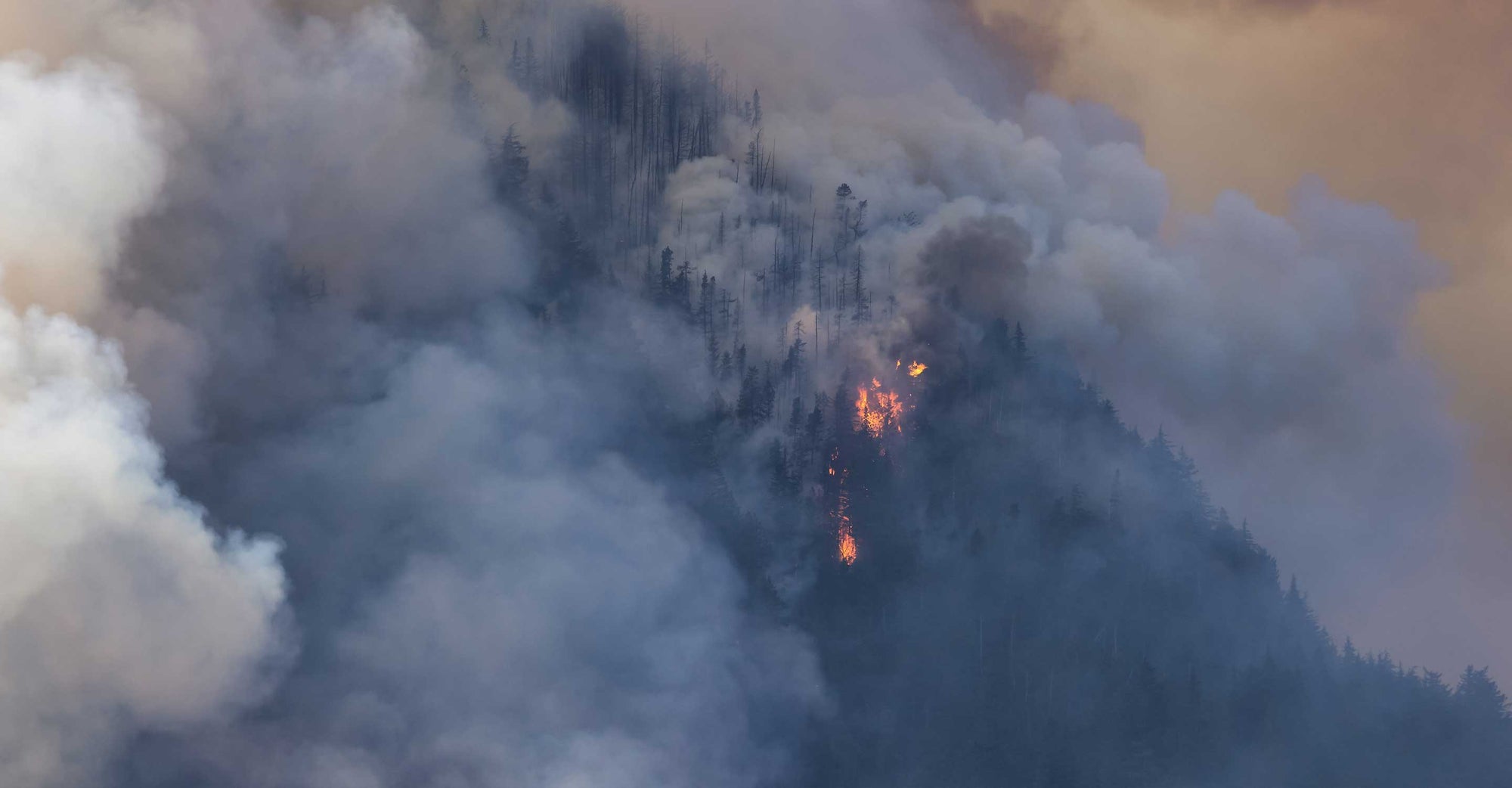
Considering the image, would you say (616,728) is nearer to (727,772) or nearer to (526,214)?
(727,772)

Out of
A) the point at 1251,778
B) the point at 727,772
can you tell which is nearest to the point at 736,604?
the point at 727,772

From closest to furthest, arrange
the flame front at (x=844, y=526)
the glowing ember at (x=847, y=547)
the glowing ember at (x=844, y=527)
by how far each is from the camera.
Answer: the glowing ember at (x=847, y=547), the glowing ember at (x=844, y=527), the flame front at (x=844, y=526)

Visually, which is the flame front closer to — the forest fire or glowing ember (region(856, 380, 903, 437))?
the forest fire

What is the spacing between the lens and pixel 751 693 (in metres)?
128

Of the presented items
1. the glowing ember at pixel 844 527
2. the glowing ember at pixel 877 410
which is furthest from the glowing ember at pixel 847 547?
the glowing ember at pixel 877 410

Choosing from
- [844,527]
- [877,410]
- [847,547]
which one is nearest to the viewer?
[847,547]

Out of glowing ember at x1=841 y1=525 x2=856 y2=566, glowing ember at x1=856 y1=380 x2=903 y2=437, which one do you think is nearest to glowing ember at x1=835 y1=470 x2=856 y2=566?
glowing ember at x1=841 y1=525 x2=856 y2=566

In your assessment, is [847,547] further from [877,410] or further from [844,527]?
[877,410]

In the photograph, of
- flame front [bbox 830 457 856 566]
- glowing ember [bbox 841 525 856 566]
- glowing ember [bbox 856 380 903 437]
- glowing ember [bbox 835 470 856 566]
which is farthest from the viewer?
glowing ember [bbox 856 380 903 437]

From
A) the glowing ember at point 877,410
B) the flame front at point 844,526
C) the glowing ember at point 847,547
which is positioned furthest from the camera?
the glowing ember at point 877,410

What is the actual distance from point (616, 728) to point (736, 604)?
2286 cm

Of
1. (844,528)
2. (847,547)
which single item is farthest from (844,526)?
(847,547)

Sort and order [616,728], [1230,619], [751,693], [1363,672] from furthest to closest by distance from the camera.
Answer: [1230,619]
[1363,672]
[751,693]
[616,728]

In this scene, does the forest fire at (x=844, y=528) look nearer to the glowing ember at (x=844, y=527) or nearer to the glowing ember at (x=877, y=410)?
the glowing ember at (x=844, y=527)
